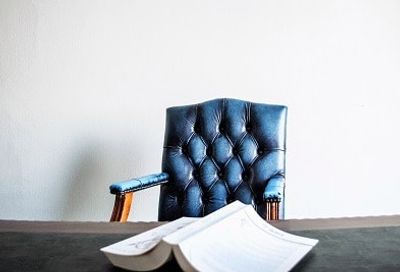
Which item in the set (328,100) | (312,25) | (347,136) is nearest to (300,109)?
(328,100)

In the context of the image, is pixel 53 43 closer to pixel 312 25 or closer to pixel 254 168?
pixel 254 168

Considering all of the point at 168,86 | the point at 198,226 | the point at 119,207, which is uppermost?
the point at 168,86

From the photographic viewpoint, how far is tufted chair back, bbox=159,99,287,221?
1.37m

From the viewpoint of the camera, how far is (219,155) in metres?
1.41

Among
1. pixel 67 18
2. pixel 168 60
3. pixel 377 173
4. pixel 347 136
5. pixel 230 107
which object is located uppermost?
pixel 67 18

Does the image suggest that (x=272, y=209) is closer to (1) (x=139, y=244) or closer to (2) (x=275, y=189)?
(2) (x=275, y=189)

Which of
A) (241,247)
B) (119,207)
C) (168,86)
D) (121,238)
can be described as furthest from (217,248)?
(168,86)

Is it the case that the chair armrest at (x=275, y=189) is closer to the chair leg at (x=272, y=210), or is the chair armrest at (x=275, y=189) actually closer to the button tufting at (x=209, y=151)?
the chair leg at (x=272, y=210)

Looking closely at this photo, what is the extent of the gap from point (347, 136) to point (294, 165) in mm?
307

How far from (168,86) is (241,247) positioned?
1293 mm

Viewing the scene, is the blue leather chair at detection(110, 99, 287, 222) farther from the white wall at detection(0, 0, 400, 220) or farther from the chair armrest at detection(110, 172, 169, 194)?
the white wall at detection(0, 0, 400, 220)

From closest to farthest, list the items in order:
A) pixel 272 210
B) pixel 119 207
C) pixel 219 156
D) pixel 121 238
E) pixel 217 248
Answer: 1. pixel 217 248
2. pixel 121 238
3. pixel 272 210
4. pixel 119 207
5. pixel 219 156

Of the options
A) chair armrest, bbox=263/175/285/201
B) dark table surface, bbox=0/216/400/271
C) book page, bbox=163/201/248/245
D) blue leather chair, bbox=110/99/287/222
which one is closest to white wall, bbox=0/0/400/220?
blue leather chair, bbox=110/99/287/222

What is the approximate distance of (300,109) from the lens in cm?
184
